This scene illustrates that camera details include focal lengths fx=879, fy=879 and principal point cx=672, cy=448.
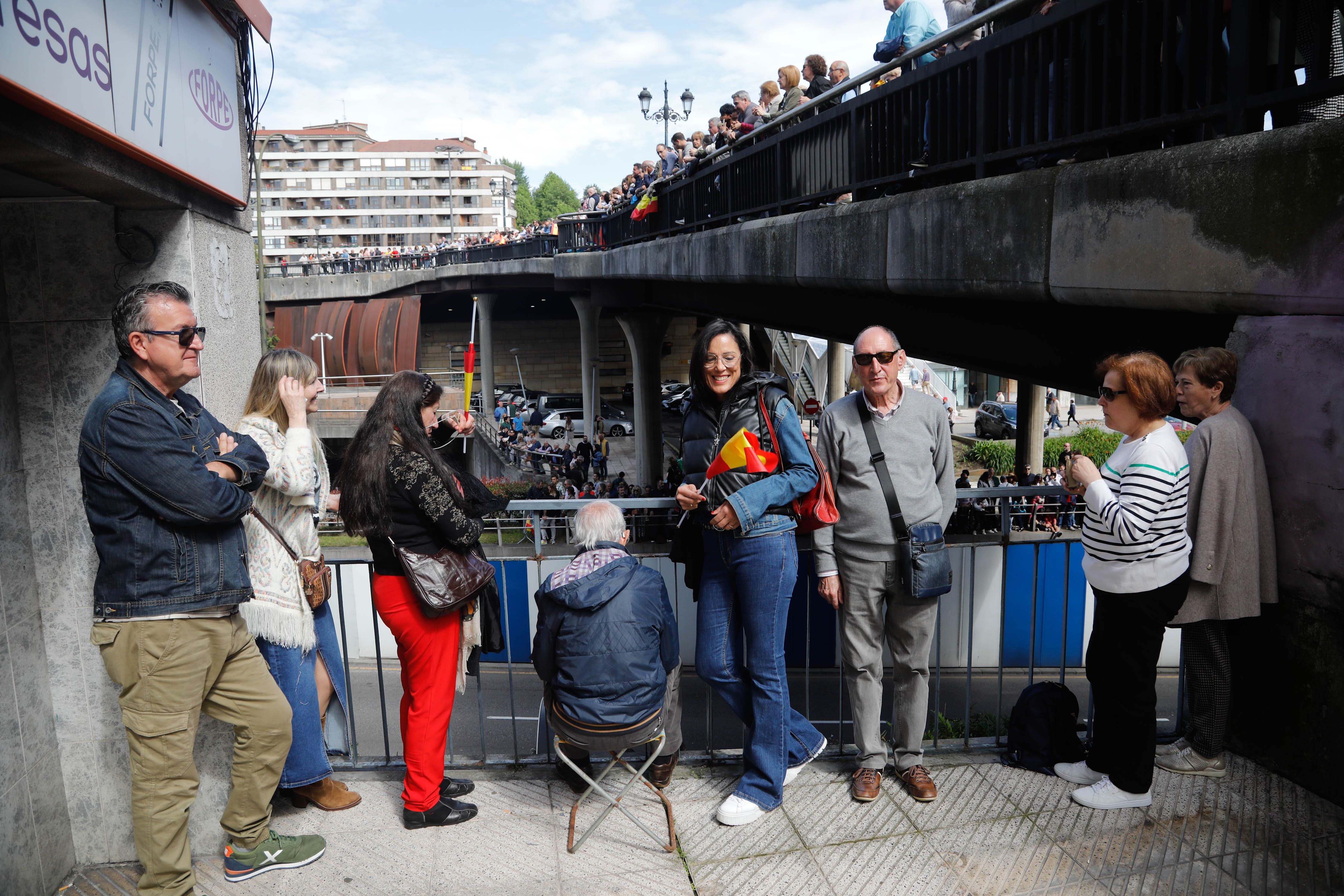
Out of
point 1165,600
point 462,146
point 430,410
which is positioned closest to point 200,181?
point 430,410

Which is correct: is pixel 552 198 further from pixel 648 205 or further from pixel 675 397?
pixel 648 205

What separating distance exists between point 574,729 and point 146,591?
5.13ft

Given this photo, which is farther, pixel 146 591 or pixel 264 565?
pixel 264 565

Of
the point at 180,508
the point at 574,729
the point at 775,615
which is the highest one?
the point at 180,508

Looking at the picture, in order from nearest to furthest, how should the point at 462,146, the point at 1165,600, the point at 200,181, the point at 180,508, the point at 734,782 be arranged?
the point at 180,508 < the point at 1165,600 < the point at 200,181 < the point at 734,782 < the point at 462,146

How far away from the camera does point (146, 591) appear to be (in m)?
2.86

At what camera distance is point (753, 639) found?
361 centimetres

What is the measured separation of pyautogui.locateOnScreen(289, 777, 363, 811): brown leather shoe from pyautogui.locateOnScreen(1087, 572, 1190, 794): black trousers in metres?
3.14

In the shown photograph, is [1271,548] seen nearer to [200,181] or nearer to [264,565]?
[264,565]

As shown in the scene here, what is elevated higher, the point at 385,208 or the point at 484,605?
the point at 385,208

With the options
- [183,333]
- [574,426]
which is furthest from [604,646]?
[574,426]

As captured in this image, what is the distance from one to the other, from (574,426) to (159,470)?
3897cm

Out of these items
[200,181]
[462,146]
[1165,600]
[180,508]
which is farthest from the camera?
[462,146]

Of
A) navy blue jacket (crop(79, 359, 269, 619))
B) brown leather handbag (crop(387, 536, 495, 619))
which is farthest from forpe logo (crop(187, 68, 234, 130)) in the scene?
brown leather handbag (crop(387, 536, 495, 619))
